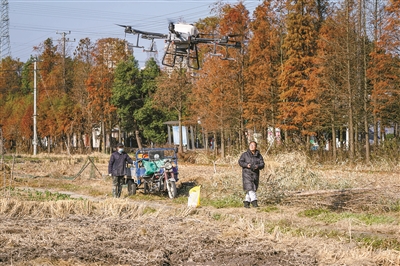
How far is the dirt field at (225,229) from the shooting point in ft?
29.0

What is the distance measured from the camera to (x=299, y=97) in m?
34.1

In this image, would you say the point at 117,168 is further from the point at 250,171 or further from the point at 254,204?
the point at 254,204

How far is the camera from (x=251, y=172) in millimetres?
15742

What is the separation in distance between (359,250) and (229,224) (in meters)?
2.90

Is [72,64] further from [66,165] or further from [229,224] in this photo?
[229,224]

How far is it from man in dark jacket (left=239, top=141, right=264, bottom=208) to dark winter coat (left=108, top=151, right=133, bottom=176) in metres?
5.01

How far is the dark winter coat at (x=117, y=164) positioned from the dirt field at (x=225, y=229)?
107 centimetres

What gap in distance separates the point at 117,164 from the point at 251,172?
212 inches

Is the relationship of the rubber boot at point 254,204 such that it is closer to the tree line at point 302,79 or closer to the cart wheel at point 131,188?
the cart wheel at point 131,188

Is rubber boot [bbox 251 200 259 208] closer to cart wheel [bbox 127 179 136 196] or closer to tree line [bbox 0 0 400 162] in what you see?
cart wheel [bbox 127 179 136 196]

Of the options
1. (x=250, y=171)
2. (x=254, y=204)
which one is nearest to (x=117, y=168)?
(x=250, y=171)

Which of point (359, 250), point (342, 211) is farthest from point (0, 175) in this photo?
point (359, 250)

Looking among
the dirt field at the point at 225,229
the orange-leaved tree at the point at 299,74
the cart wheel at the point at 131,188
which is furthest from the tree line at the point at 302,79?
the dirt field at the point at 225,229

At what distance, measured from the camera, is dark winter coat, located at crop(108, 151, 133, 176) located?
19.3 metres
